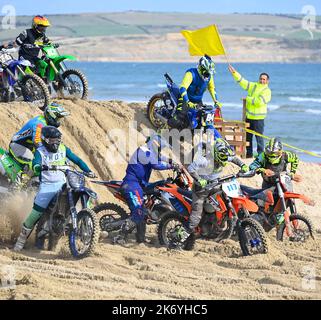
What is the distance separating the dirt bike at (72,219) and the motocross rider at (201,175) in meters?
1.48

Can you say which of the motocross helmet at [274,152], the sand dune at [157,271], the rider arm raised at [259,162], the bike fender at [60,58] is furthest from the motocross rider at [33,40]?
the motocross helmet at [274,152]

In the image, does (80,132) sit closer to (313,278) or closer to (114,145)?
(114,145)

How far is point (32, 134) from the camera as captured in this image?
43.7 ft

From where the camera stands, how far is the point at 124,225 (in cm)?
1356

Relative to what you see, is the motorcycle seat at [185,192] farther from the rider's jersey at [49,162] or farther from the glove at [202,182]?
the rider's jersey at [49,162]

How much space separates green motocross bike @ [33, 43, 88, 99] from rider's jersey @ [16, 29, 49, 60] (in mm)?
139

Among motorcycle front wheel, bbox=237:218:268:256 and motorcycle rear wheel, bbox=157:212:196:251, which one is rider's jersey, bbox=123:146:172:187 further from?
motorcycle front wheel, bbox=237:218:268:256

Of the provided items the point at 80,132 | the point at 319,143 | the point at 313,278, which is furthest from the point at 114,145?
the point at 319,143

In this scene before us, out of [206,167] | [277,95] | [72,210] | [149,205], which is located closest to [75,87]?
[149,205]

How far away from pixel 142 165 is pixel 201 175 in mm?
1061

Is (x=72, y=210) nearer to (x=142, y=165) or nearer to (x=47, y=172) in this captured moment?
(x=47, y=172)

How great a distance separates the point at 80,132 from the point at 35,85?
3.97 feet

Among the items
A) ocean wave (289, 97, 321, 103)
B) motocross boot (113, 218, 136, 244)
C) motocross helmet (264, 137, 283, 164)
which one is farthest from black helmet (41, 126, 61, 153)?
ocean wave (289, 97, 321, 103)

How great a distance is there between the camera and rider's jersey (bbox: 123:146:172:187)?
13.6 meters
